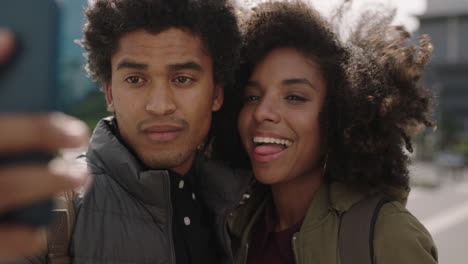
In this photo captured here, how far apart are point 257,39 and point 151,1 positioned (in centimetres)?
71

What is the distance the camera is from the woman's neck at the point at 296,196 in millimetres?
2783

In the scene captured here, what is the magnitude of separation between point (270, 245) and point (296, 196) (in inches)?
13.0

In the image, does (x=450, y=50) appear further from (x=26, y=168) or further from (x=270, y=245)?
(x=26, y=168)

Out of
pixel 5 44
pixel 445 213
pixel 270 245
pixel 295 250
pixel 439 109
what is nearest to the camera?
pixel 5 44

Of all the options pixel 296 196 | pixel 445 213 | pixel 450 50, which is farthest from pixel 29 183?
pixel 450 50

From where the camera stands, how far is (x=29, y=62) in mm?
750

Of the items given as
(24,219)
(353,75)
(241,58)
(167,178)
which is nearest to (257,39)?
(241,58)

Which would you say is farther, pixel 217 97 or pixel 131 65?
pixel 217 97

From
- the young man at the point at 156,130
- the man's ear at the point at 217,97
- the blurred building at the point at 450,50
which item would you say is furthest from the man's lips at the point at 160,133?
the blurred building at the point at 450,50

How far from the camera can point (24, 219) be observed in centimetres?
79

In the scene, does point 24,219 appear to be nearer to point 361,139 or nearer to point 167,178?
point 167,178

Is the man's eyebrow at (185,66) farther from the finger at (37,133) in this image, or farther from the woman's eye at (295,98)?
the finger at (37,133)

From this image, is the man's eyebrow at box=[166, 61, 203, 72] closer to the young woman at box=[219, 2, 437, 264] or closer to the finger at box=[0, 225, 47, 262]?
the young woman at box=[219, 2, 437, 264]

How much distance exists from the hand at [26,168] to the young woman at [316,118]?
1.82 meters
